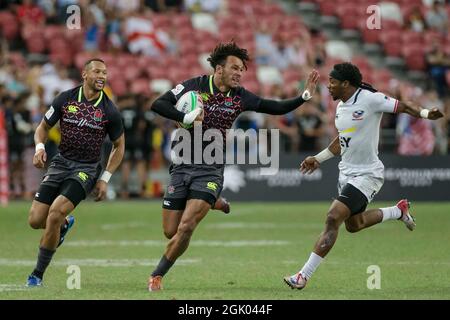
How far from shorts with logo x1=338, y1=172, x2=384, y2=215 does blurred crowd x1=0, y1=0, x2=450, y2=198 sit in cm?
1321

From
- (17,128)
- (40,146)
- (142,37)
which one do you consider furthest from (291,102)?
(142,37)

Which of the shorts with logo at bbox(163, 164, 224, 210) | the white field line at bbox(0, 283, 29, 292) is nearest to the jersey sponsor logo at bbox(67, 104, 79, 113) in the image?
the shorts with logo at bbox(163, 164, 224, 210)

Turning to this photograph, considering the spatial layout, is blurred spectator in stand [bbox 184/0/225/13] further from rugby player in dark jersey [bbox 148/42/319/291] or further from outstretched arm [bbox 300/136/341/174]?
rugby player in dark jersey [bbox 148/42/319/291]

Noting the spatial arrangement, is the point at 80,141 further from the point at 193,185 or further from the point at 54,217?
the point at 193,185

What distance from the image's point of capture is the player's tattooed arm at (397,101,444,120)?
11.2 metres

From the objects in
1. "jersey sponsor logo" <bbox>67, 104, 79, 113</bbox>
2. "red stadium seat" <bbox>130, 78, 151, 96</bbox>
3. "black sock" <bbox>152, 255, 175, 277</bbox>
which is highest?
"red stadium seat" <bbox>130, 78, 151, 96</bbox>

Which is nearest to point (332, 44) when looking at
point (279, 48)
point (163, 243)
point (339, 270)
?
point (279, 48)

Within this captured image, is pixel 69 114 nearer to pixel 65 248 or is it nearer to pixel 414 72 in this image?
pixel 65 248

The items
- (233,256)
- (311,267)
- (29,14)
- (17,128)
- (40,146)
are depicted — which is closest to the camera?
(311,267)

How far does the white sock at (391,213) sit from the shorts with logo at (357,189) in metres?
0.57

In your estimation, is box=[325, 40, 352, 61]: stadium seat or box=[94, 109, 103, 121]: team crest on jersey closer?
box=[94, 109, 103, 121]: team crest on jersey

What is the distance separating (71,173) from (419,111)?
3.95 meters

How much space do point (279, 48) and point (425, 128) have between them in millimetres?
5063

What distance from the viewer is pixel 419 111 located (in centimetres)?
1135
